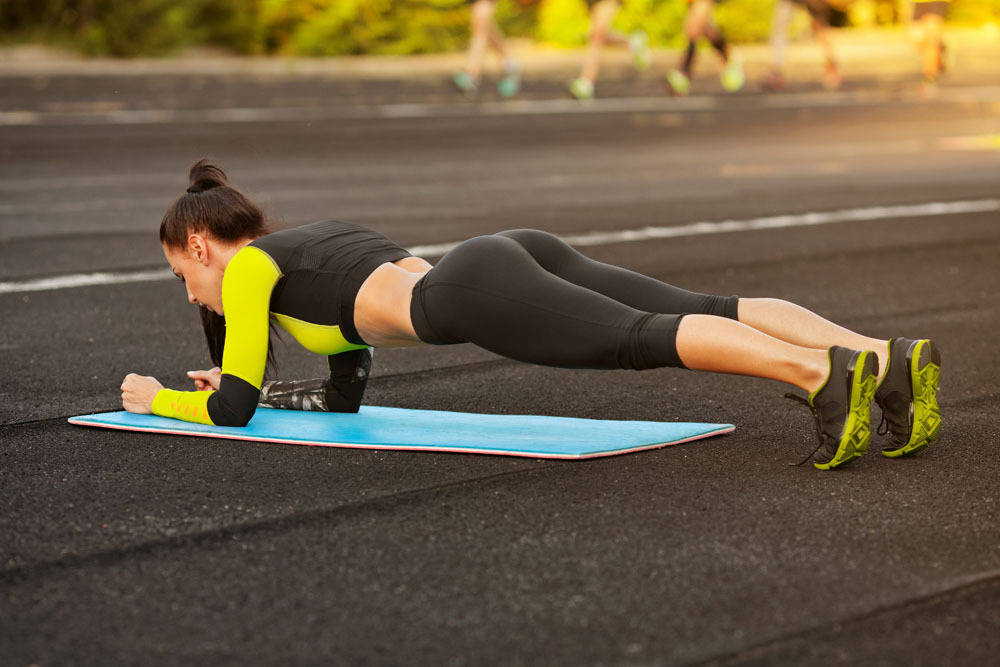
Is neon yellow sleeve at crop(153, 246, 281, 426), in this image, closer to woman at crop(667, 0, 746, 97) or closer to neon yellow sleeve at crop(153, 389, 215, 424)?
neon yellow sleeve at crop(153, 389, 215, 424)

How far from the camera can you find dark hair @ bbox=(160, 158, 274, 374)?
166 inches

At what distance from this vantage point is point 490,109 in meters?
15.9

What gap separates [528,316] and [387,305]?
471 millimetres

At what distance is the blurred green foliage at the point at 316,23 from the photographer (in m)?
20.3

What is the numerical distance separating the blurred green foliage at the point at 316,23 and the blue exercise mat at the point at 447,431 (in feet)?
55.7

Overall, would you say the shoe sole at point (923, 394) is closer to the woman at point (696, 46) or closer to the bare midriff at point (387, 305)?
the bare midriff at point (387, 305)

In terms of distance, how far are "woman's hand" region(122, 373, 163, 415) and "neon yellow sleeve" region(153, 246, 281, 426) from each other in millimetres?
377

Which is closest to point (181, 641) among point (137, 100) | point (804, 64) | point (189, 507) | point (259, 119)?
point (189, 507)

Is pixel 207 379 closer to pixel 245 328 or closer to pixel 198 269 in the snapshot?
pixel 198 269

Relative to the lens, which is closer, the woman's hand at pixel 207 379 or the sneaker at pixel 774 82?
the woman's hand at pixel 207 379

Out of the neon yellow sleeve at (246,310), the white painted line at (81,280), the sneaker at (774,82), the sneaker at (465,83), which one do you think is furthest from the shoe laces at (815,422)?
the sneaker at (774,82)

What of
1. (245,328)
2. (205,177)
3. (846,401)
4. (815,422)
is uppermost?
(205,177)

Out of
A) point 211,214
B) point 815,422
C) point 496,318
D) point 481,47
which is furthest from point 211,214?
point 481,47

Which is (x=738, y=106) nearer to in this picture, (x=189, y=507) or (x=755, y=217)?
(x=755, y=217)
